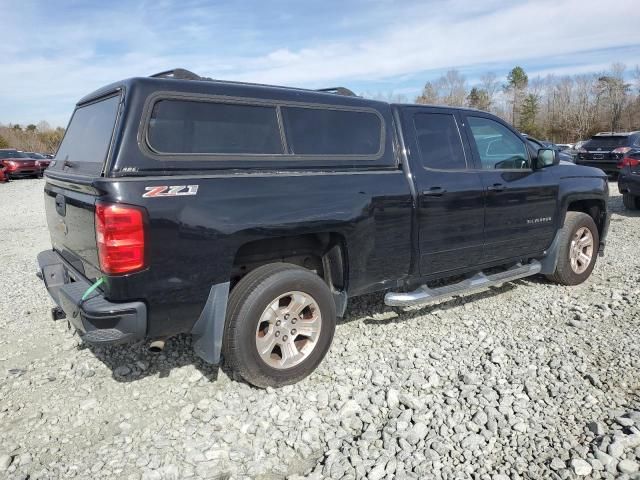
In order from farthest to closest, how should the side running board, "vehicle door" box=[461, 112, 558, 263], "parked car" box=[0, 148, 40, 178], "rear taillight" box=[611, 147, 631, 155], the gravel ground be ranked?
"parked car" box=[0, 148, 40, 178] < "rear taillight" box=[611, 147, 631, 155] < "vehicle door" box=[461, 112, 558, 263] < the side running board < the gravel ground

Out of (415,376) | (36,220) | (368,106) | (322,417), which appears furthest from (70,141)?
(36,220)

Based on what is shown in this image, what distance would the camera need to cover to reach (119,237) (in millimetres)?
2623

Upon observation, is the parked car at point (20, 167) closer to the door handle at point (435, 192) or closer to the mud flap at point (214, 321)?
the mud flap at point (214, 321)

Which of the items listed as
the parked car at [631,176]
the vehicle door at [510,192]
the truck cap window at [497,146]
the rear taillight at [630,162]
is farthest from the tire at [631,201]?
the truck cap window at [497,146]

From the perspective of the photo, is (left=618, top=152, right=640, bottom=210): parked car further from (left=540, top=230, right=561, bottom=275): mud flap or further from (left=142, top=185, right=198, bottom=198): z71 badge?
(left=142, top=185, right=198, bottom=198): z71 badge

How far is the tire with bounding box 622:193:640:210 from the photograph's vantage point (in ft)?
32.3

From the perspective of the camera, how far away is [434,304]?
4852 mm

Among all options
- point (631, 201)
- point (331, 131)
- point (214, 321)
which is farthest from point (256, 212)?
point (631, 201)

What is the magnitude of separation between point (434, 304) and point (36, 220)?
1012cm

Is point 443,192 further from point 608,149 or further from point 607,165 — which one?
point 608,149

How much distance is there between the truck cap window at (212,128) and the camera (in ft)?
9.41

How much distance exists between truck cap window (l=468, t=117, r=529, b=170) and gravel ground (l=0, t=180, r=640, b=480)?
1.44 meters

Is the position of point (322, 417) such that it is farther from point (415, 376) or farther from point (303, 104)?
point (303, 104)

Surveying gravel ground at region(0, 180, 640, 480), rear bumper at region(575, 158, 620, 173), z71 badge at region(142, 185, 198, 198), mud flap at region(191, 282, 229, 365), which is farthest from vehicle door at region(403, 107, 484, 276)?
rear bumper at region(575, 158, 620, 173)
